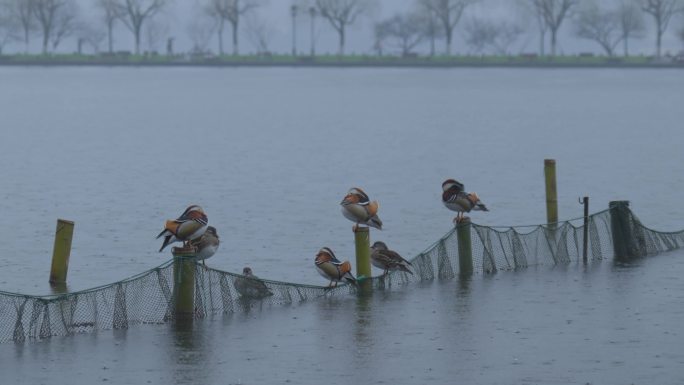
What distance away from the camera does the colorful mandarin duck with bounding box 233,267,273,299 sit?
73.3 ft

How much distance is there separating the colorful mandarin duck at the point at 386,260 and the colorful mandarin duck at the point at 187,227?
11.1 ft

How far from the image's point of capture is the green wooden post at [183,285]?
67.3 ft

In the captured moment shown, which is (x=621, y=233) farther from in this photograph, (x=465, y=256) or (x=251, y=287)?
(x=251, y=287)

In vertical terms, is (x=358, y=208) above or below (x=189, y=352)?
above

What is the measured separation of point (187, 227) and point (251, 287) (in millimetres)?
1404

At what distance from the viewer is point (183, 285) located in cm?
2089

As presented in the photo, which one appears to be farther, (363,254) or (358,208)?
(358,208)

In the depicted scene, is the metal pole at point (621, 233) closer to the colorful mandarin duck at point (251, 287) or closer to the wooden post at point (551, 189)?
the wooden post at point (551, 189)

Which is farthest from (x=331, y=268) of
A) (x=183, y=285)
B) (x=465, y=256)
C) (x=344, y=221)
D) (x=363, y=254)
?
(x=344, y=221)

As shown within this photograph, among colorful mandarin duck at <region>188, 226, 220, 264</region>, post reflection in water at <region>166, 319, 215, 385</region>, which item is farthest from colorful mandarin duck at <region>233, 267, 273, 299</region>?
post reflection in water at <region>166, 319, 215, 385</region>

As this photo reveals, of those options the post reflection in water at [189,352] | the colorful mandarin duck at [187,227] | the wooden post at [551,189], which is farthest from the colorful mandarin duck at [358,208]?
the wooden post at [551,189]

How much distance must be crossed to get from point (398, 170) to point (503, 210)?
49.1ft

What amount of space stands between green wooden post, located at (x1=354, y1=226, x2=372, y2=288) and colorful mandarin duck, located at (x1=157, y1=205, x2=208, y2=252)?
2416mm

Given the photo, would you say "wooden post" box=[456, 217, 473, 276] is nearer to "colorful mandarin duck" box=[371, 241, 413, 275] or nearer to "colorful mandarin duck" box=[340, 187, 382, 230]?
"colorful mandarin duck" box=[371, 241, 413, 275]
